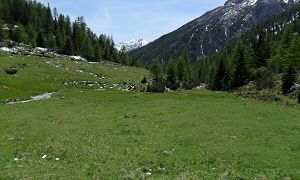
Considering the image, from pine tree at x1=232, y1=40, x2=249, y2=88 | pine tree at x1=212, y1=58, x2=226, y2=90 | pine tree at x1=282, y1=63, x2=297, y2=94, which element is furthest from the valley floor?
pine tree at x1=212, y1=58, x2=226, y2=90

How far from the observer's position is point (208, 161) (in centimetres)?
2573

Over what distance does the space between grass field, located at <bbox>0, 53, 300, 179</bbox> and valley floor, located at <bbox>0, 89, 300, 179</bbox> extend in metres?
0.05

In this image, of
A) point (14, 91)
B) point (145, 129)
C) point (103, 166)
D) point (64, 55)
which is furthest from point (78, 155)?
point (64, 55)

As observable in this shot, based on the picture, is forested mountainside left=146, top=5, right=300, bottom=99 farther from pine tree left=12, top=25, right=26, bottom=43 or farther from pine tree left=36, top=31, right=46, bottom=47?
pine tree left=12, top=25, right=26, bottom=43

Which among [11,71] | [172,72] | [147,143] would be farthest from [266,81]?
[147,143]

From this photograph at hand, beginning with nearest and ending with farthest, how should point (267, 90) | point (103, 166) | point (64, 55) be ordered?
point (103, 166)
point (267, 90)
point (64, 55)

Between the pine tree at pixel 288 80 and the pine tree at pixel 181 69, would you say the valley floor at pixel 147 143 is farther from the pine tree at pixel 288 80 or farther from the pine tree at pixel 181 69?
the pine tree at pixel 181 69

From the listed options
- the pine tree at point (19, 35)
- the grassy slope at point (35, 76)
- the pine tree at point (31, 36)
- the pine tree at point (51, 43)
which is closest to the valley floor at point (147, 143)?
the grassy slope at point (35, 76)

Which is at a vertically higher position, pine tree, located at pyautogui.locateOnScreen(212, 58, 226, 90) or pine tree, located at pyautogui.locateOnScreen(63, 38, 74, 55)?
pine tree, located at pyautogui.locateOnScreen(63, 38, 74, 55)

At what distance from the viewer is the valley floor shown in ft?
75.4

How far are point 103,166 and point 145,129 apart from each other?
46.2ft

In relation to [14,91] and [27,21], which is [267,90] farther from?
[27,21]

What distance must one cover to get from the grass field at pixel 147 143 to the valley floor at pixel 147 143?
0.05 m

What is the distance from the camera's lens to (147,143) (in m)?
30.6
